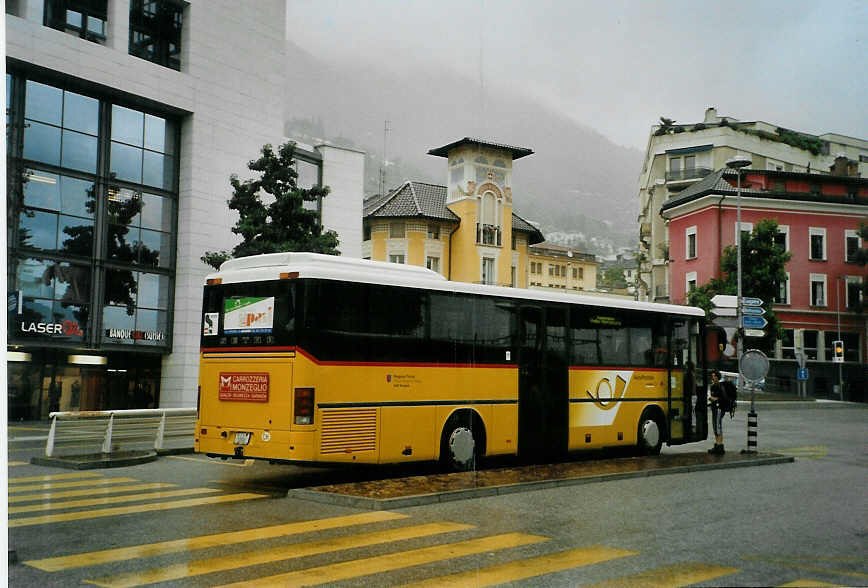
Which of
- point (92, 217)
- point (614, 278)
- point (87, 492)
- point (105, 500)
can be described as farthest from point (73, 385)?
point (614, 278)

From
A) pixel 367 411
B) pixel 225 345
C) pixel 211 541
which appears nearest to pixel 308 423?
pixel 367 411

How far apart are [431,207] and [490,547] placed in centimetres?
321

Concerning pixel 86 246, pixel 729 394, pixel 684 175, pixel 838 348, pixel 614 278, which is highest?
pixel 86 246

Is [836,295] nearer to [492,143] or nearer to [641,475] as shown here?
[492,143]

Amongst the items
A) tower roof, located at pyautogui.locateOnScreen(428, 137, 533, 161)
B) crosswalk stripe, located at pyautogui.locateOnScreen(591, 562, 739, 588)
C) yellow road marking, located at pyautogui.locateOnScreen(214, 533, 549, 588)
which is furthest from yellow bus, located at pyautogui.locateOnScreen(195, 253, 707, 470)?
crosswalk stripe, located at pyautogui.locateOnScreen(591, 562, 739, 588)

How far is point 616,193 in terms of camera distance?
21.8 feet

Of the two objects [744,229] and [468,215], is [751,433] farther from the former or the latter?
[744,229]

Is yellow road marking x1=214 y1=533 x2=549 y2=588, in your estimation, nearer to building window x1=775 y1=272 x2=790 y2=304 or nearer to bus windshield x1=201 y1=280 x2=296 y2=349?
building window x1=775 y1=272 x2=790 y2=304

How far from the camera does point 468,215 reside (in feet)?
27.8

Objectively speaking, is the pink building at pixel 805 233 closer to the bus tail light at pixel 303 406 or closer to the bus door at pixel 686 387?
the bus tail light at pixel 303 406

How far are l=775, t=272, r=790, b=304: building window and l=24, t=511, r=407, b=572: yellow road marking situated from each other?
446cm

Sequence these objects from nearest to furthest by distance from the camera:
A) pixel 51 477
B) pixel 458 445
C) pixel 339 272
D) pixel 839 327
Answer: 1. pixel 839 327
2. pixel 339 272
3. pixel 458 445
4. pixel 51 477

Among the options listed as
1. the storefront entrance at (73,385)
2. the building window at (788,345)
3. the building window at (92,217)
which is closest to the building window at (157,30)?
the building window at (92,217)

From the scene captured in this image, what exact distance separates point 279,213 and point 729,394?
43.1 feet
